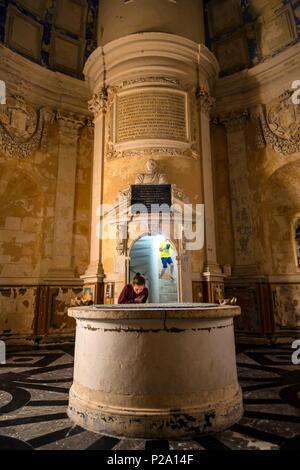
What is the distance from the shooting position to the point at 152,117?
7.51 meters

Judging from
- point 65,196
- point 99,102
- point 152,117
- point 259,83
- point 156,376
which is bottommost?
point 156,376

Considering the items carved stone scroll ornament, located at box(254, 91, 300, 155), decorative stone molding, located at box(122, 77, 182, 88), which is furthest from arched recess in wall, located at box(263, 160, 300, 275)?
decorative stone molding, located at box(122, 77, 182, 88)

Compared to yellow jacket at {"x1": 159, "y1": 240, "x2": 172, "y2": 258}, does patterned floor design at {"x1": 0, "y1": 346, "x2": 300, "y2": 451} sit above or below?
below

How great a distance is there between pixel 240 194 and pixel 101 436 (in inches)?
274

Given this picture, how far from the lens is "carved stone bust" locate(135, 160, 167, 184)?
7.14 meters

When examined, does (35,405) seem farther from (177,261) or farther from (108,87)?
(108,87)

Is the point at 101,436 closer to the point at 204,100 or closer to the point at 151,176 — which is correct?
the point at 151,176

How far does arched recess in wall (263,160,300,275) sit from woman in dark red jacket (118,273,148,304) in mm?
4372

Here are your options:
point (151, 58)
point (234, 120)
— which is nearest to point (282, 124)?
point (234, 120)

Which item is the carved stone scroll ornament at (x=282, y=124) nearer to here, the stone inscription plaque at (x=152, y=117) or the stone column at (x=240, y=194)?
the stone column at (x=240, y=194)

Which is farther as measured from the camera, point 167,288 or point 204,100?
point 167,288

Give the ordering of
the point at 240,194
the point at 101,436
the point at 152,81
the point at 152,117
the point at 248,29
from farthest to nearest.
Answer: the point at 248,29 → the point at 240,194 → the point at 152,81 → the point at 152,117 → the point at 101,436

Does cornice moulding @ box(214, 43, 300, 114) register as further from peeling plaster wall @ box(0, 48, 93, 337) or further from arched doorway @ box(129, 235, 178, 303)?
arched doorway @ box(129, 235, 178, 303)
